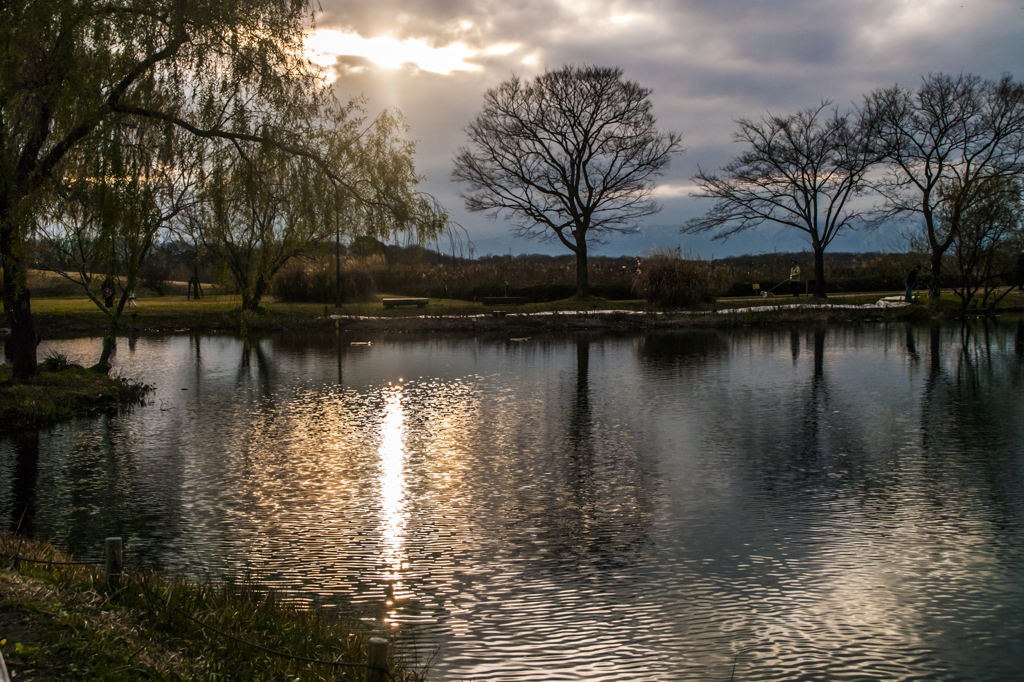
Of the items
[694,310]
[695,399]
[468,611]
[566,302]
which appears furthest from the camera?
[566,302]

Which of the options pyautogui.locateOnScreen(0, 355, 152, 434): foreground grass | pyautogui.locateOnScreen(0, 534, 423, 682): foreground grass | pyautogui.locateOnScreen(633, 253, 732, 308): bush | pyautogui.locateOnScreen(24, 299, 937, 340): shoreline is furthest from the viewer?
pyautogui.locateOnScreen(633, 253, 732, 308): bush

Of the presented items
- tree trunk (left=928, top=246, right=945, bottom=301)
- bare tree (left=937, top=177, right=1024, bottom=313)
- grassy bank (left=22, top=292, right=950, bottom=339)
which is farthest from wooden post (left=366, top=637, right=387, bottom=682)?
tree trunk (left=928, top=246, right=945, bottom=301)

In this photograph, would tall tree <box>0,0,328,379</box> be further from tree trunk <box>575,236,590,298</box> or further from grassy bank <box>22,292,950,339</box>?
tree trunk <box>575,236,590,298</box>

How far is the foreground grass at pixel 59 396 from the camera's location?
14352 mm

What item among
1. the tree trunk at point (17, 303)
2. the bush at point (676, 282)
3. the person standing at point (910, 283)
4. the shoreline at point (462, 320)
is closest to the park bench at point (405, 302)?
the shoreline at point (462, 320)

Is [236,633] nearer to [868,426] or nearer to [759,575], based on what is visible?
[759,575]

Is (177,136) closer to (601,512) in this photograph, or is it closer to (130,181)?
(130,181)

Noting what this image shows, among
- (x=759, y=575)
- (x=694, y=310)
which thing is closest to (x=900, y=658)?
(x=759, y=575)

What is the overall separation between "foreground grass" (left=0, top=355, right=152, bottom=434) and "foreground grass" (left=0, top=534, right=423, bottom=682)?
930 cm

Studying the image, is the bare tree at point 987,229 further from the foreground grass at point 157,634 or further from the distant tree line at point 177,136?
the foreground grass at point 157,634

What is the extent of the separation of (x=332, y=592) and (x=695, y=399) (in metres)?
11.1

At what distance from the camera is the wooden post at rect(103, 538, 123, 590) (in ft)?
18.2

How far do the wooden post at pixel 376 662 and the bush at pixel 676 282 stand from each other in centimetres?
3703

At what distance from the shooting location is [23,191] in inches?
535
